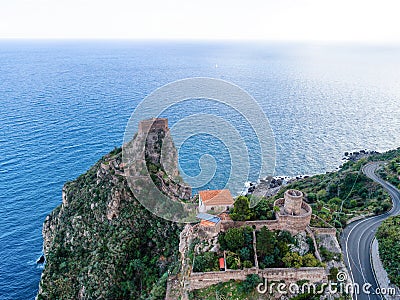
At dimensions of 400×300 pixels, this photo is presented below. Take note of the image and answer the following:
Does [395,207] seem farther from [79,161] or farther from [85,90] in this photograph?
[85,90]

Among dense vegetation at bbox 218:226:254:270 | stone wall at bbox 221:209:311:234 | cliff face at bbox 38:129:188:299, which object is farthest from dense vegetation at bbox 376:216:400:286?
cliff face at bbox 38:129:188:299

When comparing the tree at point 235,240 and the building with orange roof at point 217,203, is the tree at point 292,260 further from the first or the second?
the building with orange roof at point 217,203

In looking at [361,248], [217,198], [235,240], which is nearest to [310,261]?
[235,240]

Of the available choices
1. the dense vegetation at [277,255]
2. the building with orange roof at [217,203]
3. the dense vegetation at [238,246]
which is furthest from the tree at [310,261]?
the building with orange roof at [217,203]

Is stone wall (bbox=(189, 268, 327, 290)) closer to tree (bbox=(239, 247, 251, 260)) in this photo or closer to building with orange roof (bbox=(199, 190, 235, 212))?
tree (bbox=(239, 247, 251, 260))

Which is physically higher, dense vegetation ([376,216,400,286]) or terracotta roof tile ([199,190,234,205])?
terracotta roof tile ([199,190,234,205])

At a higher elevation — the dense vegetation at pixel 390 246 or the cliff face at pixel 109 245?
the dense vegetation at pixel 390 246
